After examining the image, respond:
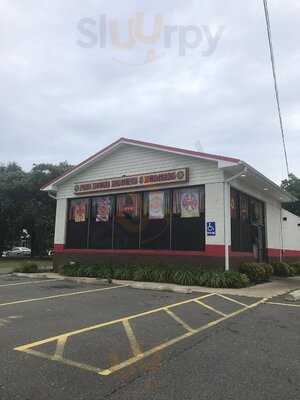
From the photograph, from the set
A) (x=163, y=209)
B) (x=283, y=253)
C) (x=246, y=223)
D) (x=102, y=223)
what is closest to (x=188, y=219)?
(x=163, y=209)

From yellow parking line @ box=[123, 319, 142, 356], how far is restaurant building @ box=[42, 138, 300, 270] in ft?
25.5

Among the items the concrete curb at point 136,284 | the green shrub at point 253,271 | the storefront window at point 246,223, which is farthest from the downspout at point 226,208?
the concrete curb at point 136,284

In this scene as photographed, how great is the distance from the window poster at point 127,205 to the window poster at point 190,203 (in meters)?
2.55

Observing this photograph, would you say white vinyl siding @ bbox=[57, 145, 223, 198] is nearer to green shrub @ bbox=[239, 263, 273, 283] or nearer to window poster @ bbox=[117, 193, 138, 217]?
window poster @ bbox=[117, 193, 138, 217]

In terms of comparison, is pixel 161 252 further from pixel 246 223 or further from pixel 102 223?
pixel 246 223

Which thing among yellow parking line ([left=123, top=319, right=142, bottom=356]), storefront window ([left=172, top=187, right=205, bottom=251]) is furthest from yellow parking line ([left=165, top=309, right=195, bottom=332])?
storefront window ([left=172, top=187, right=205, bottom=251])

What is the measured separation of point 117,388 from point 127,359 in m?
0.98

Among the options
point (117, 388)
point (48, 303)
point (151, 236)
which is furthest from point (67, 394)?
point (151, 236)

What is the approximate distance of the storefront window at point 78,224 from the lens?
62.1ft

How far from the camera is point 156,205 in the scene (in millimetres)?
16484

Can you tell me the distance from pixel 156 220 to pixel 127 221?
1.70m

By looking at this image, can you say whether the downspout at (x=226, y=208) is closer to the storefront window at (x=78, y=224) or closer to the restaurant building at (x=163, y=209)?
the restaurant building at (x=163, y=209)

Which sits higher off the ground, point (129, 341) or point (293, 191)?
point (293, 191)

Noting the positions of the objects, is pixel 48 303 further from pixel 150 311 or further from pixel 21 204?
pixel 21 204
